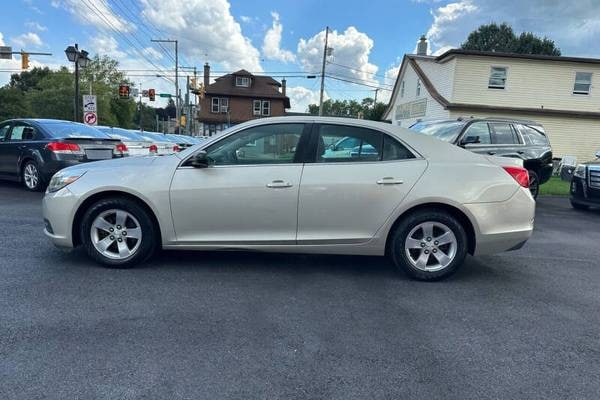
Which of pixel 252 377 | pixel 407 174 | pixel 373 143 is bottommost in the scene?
pixel 252 377

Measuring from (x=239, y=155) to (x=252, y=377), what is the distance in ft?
7.57

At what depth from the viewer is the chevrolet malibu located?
13.6ft

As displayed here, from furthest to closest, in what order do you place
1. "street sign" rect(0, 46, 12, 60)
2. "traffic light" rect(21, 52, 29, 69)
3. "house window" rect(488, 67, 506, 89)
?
"traffic light" rect(21, 52, 29, 69)
"street sign" rect(0, 46, 12, 60)
"house window" rect(488, 67, 506, 89)

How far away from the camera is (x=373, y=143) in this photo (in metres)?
4.30

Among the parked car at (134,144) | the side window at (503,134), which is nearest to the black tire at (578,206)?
the side window at (503,134)

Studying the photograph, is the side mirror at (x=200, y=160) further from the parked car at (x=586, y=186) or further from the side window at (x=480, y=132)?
the parked car at (x=586, y=186)

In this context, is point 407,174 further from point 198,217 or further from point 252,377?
point 252,377

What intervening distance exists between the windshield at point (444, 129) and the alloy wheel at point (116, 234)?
21.4 ft

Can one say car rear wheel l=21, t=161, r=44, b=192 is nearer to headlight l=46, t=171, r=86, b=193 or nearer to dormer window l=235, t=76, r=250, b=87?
headlight l=46, t=171, r=86, b=193

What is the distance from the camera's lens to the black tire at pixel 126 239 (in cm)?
425

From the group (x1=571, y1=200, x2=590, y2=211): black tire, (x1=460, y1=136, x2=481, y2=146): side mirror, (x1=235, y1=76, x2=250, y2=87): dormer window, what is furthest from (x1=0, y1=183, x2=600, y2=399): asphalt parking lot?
(x1=235, y1=76, x2=250, y2=87): dormer window

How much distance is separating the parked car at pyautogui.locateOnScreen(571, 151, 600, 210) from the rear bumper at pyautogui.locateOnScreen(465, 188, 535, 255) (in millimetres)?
6121

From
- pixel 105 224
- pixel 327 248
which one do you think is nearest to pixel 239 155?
pixel 327 248

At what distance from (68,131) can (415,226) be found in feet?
26.3
